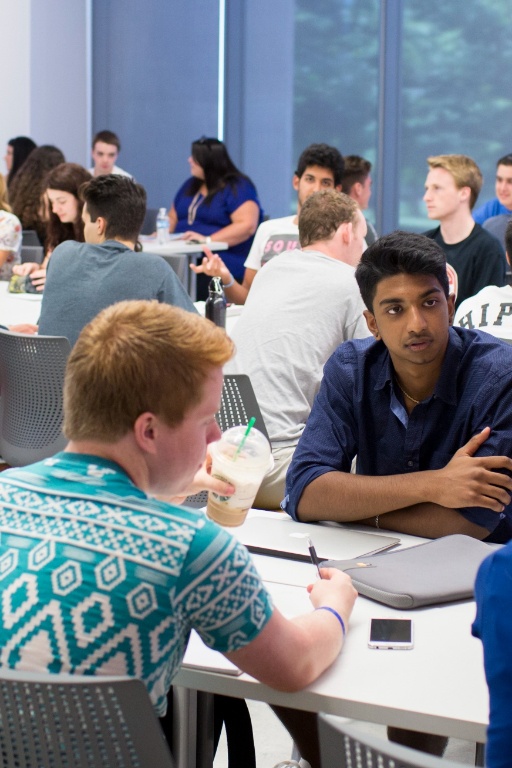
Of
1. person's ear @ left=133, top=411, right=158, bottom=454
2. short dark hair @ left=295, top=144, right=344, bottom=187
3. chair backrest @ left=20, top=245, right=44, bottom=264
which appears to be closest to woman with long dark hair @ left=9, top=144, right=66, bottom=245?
chair backrest @ left=20, top=245, right=44, bottom=264

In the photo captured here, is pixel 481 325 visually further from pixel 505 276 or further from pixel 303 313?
pixel 505 276

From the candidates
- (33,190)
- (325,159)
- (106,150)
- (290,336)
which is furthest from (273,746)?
(106,150)

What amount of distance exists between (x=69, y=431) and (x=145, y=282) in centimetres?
253

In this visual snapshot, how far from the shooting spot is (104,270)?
3908 mm

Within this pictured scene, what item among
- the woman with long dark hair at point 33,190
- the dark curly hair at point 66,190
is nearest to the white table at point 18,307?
the dark curly hair at point 66,190

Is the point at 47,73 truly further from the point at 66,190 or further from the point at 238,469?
the point at 238,469

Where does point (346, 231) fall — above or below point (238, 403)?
above

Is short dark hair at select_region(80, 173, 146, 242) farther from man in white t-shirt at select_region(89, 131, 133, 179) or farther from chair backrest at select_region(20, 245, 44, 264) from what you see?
man in white t-shirt at select_region(89, 131, 133, 179)

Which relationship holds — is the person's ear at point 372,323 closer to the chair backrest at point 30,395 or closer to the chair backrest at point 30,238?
the chair backrest at point 30,395

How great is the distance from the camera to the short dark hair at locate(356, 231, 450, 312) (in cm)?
229

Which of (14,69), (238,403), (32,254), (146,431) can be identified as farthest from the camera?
(14,69)

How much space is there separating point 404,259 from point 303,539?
2.15ft

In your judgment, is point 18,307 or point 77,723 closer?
point 77,723

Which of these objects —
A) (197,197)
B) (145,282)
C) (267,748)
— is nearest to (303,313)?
(145,282)
